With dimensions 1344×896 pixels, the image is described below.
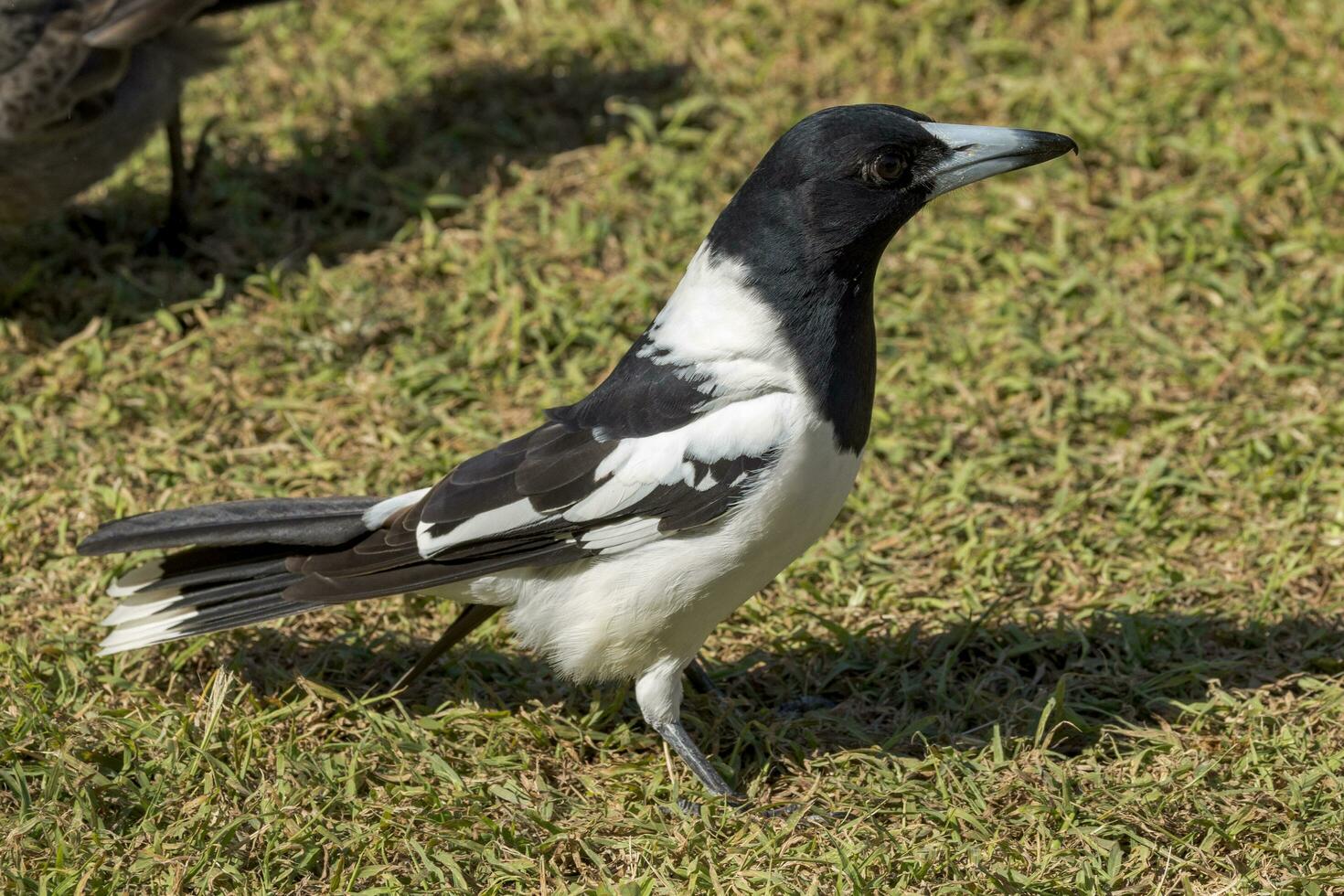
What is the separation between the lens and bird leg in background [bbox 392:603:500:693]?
3926 millimetres

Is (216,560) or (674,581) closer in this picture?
(674,581)

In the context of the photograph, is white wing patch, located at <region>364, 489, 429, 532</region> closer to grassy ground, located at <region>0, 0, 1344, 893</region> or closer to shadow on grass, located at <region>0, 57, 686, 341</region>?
grassy ground, located at <region>0, 0, 1344, 893</region>

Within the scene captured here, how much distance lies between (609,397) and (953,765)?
124 centimetres

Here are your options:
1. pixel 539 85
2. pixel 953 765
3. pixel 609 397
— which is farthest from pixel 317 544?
pixel 539 85

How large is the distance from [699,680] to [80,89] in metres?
3.28

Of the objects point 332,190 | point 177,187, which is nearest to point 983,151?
point 332,190

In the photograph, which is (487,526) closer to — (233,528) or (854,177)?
(233,528)

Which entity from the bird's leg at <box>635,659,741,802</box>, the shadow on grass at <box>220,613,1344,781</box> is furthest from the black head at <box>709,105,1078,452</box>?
the shadow on grass at <box>220,613,1344,781</box>

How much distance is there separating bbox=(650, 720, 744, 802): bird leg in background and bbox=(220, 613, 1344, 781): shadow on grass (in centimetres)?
12

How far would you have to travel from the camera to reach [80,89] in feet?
18.0

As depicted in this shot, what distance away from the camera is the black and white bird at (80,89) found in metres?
5.37

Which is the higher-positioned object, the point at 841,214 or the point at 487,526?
the point at 841,214

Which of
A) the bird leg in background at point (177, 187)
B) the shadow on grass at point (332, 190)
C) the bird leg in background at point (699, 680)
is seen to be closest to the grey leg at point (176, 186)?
the bird leg in background at point (177, 187)

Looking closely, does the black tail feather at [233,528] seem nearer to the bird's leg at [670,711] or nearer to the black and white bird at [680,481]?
the black and white bird at [680,481]
